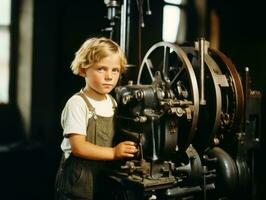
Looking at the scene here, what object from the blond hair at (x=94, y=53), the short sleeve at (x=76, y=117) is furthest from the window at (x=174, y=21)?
the short sleeve at (x=76, y=117)

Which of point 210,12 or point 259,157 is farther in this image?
point 210,12

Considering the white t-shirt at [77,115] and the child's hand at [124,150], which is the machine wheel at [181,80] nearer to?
the child's hand at [124,150]

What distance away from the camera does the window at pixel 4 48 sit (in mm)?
2684

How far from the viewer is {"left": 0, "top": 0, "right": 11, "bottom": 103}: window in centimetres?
268

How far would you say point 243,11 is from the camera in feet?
12.3

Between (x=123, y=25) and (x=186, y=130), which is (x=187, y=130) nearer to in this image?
(x=186, y=130)

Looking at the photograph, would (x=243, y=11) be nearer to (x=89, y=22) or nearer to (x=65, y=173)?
Answer: (x=89, y=22)

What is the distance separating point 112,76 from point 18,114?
3.97ft

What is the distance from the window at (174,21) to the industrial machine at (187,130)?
5.38 ft

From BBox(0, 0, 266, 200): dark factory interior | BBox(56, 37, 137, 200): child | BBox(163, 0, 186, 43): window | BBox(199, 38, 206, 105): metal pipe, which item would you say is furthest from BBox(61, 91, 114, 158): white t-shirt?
BBox(163, 0, 186, 43): window

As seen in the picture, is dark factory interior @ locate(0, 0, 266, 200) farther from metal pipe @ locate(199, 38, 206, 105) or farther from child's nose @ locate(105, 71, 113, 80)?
child's nose @ locate(105, 71, 113, 80)

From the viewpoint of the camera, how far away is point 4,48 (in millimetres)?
2699

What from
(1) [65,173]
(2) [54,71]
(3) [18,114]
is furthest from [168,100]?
(3) [18,114]

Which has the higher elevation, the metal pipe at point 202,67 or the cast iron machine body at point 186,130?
the metal pipe at point 202,67
